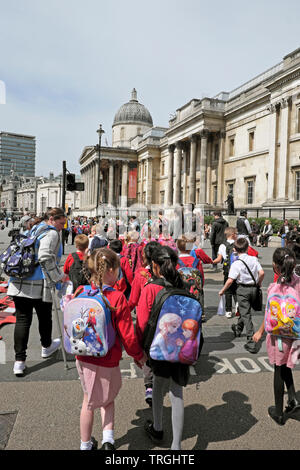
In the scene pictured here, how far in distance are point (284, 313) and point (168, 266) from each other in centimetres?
133

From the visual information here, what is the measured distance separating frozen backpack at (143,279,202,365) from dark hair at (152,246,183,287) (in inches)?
6.6

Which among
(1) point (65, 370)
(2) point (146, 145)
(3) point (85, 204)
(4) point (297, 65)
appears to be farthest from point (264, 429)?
(3) point (85, 204)

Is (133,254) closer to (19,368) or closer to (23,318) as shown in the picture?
(23,318)

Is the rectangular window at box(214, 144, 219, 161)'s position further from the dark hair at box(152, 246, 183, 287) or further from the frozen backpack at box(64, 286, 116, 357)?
the frozen backpack at box(64, 286, 116, 357)

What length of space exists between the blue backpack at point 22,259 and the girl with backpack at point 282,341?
289cm

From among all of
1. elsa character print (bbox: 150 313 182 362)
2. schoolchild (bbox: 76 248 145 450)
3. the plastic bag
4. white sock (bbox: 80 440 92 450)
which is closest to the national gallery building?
the plastic bag

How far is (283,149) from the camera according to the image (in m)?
28.7

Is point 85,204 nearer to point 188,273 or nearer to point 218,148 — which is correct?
point 218,148

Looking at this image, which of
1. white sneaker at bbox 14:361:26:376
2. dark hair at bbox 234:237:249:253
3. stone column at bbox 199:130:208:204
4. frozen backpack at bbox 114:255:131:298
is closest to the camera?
white sneaker at bbox 14:361:26:376

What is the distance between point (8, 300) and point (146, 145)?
51.4 metres

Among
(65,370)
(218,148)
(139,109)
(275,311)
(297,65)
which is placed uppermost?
(139,109)

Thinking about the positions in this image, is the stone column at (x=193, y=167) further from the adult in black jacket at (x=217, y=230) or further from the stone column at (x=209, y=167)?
the adult in black jacket at (x=217, y=230)

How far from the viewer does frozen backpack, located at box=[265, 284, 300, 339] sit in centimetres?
344

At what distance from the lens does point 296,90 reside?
26531mm
